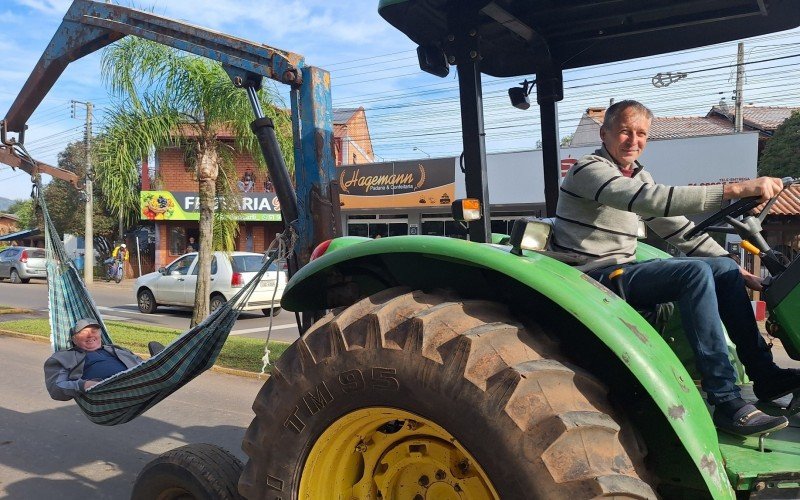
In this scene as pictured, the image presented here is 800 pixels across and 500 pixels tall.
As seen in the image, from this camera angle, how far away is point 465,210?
2691 millimetres

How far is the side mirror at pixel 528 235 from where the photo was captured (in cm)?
224

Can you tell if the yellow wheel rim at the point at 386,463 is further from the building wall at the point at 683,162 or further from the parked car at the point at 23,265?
the parked car at the point at 23,265

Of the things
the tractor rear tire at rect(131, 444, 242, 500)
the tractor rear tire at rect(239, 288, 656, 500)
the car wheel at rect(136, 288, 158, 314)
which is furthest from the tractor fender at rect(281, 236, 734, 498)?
the car wheel at rect(136, 288, 158, 314)

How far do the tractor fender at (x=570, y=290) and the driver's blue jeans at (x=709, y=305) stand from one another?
0.31 metres

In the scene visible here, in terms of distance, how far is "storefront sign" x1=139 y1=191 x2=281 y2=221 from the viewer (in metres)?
28.8

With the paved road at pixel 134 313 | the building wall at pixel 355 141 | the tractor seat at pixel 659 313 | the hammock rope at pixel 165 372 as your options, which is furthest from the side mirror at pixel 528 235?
the building wall at pixel 355 141

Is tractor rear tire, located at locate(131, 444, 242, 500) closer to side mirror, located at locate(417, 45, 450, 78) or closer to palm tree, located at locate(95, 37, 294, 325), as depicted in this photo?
side mirror, located at locate(417, 45, 450, 78)

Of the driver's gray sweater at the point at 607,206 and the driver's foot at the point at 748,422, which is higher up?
the driver's gray sweater at the point at 607,206

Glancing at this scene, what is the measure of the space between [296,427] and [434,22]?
181 cm

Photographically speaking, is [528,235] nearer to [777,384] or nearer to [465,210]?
[465,210]

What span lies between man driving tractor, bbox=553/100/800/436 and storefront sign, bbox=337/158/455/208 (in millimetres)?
19520

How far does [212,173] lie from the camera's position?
10.5 m

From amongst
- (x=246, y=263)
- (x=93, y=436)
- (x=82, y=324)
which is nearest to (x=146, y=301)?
(x=246, y=263)

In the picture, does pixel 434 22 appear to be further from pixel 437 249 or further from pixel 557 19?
pixel 437 249
